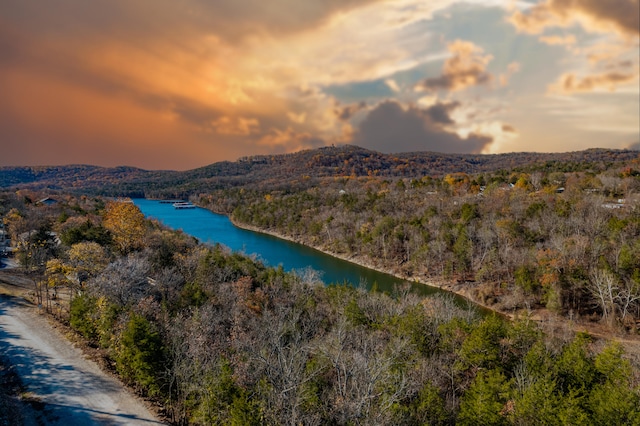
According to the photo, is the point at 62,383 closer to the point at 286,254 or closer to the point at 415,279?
the point at 415,279

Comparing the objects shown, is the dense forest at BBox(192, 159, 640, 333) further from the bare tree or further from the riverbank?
the riverbank

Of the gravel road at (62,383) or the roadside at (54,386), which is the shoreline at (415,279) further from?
the roadside at (54,386)

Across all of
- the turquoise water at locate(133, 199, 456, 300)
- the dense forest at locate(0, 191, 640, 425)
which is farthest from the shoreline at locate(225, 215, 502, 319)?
the dense forest at locate(0, 191, 640, 425)

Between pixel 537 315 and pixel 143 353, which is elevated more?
pixel 143 353

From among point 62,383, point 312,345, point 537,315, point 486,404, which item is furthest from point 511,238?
point 62,383

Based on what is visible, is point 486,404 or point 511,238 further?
point 511,238

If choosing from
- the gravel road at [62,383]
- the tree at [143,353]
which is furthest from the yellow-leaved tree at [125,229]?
the tree at [143,353]

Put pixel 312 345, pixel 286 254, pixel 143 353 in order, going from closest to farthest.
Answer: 1. pixel 143 353
2. pixel 312 345
3. pixel 286 254
